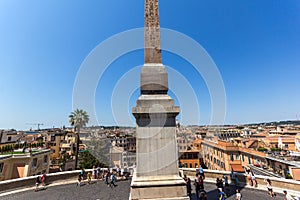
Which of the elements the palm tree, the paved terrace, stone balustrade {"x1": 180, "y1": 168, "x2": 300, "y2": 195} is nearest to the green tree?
the palm tree

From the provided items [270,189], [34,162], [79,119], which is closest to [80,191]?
[270,189]

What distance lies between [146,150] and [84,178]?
7.76 meters

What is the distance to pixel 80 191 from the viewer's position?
8.48 metres

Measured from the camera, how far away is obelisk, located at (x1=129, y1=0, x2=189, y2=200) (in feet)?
17.3

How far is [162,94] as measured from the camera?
6.53 m

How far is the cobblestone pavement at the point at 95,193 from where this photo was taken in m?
7.44

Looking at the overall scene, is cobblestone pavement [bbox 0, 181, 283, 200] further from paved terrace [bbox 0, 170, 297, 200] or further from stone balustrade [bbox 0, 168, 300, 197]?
stone balustrade [bbox 0, 168, 300, 197]

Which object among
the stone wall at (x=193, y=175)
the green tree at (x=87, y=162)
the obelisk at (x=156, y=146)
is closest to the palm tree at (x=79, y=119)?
the green tree at (x=87, y=162)

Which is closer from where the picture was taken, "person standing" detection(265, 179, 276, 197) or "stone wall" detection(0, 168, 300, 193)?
"person standing" detection(265, 179, 276, 197)

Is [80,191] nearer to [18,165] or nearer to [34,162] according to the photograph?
[18,165]

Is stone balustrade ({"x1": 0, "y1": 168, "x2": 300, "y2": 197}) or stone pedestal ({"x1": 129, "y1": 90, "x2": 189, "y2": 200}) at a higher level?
stone pedestal ({"x1": 129, "y1": 90, "x2": 189, "y2": 200})

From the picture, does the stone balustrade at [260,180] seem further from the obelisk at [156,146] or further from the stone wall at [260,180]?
the obelisk at [156,146]

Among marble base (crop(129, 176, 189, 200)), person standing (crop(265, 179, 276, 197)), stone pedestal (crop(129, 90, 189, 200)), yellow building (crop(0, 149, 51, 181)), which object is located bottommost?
yellow building (crop(0, 149, 51, 181))

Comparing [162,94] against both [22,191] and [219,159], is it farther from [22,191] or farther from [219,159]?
[219,159]
